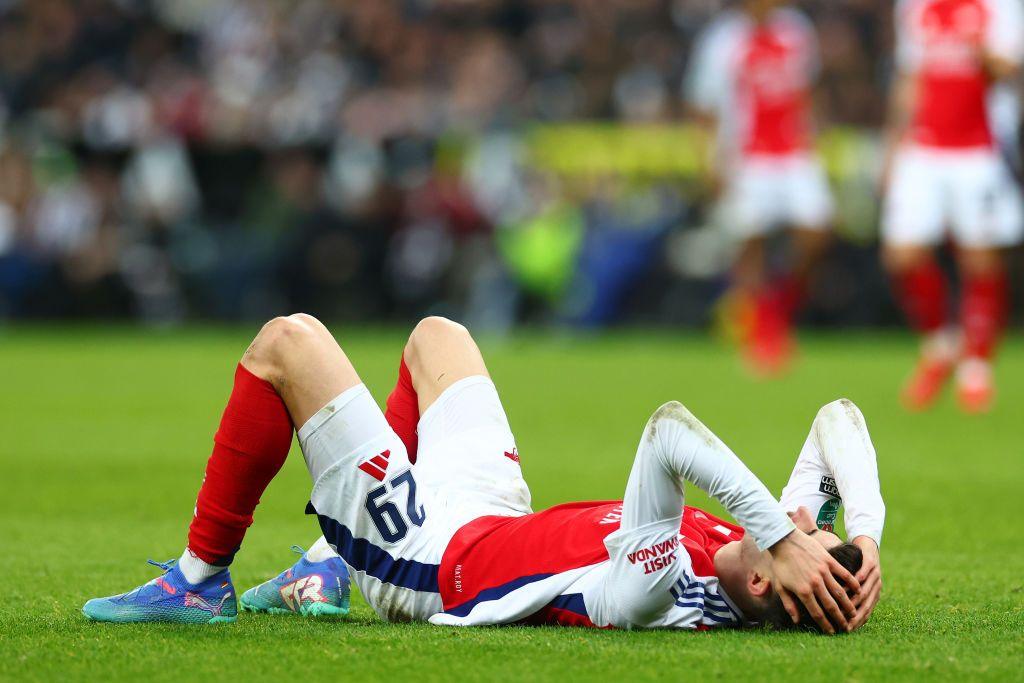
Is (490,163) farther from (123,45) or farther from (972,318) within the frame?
(972,318)

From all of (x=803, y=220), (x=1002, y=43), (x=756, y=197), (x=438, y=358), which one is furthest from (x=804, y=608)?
(x=756, y=197)

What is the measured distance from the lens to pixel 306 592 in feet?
14.6

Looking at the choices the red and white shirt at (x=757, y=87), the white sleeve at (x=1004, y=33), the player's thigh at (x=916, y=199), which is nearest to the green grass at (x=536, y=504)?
the player's thigh at (x=916, y=199)

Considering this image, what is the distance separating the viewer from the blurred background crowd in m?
19.0

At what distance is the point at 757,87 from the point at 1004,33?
A: 3.91 m

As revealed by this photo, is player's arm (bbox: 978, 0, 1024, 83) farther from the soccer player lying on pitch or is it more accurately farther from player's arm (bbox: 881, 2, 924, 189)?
the soccer player lying on pitch

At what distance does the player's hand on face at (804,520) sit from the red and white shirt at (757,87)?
10.6m

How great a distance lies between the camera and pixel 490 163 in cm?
1975

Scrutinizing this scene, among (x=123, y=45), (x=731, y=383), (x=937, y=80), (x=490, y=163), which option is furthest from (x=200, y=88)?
(x=937, y=80)

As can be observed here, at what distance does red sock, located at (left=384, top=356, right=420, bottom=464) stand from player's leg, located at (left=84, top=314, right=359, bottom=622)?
2.01 feet

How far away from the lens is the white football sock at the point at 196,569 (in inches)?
164

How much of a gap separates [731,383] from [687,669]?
926 cm

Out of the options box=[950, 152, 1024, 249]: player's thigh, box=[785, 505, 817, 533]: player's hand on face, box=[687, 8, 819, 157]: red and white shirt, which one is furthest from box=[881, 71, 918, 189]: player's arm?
box=[785, 505, 817, 533]: player's hand on face

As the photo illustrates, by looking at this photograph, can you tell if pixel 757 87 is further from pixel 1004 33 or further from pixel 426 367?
pixel 426 367
